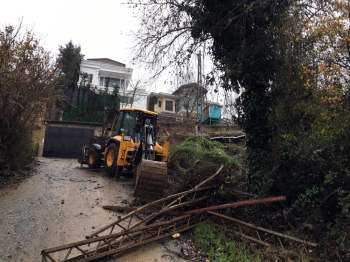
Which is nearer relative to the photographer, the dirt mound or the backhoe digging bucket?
the dirt mound

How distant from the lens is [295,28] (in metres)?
7.54

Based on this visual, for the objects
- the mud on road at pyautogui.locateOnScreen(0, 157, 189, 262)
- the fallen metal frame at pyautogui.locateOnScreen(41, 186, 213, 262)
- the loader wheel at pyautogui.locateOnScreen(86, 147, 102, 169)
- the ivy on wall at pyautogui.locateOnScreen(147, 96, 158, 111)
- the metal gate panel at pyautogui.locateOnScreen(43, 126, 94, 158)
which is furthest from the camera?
the ivy on wall at pyautogui.locateOnScreen(147, 96, 158, 111)

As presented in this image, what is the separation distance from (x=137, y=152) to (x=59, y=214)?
10.8ft

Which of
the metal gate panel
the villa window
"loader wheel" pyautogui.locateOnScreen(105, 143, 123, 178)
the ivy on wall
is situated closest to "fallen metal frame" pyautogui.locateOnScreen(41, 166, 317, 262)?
"loader wheel" pyautogui.locateOnScreen(105, 143, 123, 178)

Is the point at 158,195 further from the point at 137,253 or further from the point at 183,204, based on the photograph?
the point at 137,253

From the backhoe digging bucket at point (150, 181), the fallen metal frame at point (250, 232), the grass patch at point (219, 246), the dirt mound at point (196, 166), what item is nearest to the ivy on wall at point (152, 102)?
the dirt mound at point (196, 166)

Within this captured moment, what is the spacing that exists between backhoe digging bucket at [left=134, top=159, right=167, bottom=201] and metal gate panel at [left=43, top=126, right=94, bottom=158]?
52.4 feet

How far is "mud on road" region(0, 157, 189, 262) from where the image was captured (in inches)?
235

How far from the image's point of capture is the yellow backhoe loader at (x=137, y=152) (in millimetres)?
8320

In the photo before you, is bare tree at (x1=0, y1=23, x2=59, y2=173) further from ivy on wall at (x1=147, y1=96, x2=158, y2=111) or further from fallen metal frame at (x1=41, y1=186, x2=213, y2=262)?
ivy on wall at (x1=147, y1=96, x2=158, y2=111)

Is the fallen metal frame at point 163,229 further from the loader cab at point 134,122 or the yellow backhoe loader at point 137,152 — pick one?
the loader cab at point 134,122

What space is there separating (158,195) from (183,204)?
1.62 m

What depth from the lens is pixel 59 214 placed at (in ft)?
25.8

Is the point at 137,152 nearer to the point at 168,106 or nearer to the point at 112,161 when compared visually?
the point at 112,161
